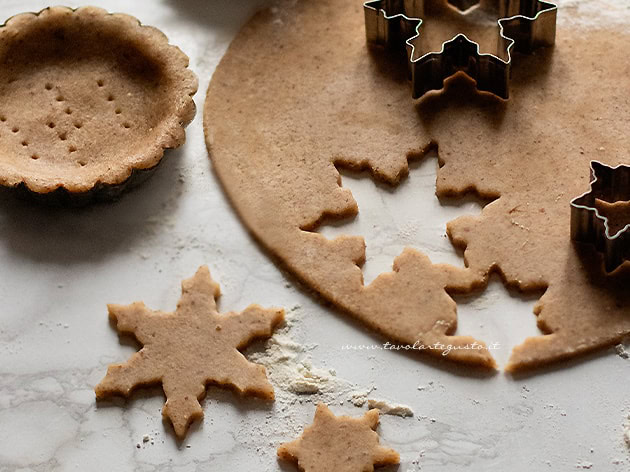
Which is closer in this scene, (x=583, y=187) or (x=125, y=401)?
(x=125, y=401)

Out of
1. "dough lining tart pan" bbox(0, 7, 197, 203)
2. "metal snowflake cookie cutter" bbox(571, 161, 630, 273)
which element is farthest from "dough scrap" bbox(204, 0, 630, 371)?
"dough lining tart pan" bbox(0, 7, 197, 203)

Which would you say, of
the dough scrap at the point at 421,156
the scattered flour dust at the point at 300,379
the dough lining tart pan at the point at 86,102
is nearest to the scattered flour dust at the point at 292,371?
the scattered flour dust at the point at 300,379

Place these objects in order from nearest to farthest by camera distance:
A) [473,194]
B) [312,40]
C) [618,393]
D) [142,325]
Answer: [618,393] → [142,325] → [473,194] → [312,40]

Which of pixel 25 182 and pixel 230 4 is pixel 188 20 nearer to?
pixel 230 4

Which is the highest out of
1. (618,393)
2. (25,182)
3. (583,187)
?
(25,182)

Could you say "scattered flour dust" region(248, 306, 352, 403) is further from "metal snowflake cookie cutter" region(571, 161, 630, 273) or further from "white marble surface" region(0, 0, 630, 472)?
"metal snowflake cookie cutter" region(571, 161, 630, 273)

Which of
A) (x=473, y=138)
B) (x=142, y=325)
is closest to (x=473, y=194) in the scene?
(x=473, y=138)
